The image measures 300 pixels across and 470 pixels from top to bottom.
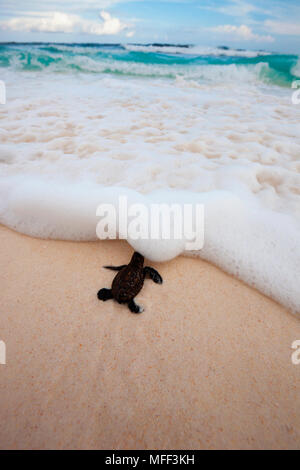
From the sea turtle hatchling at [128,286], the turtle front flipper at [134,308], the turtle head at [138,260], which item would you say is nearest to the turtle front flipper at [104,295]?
the sea turtle hatchling at [128,286]

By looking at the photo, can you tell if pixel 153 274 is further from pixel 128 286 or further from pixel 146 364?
pixel 146 364

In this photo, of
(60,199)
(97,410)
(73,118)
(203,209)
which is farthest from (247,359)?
(73,118)

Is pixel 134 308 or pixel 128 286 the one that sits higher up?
pixel 128 286

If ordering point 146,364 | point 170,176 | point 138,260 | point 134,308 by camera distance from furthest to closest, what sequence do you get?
point 170,176 → point 138,260 → point 134,308 → point 146,364

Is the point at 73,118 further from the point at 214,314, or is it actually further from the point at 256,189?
the point at 214,314

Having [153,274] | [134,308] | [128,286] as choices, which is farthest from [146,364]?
[153,274]

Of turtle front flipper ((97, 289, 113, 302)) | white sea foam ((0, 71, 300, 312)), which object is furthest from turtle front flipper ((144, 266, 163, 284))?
turtle front flipper ((97, 289, 113, 302))

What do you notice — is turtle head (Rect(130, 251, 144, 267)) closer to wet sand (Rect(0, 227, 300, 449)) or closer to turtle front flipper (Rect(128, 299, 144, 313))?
wet sand (Rect(0, 227, 300, 449))
